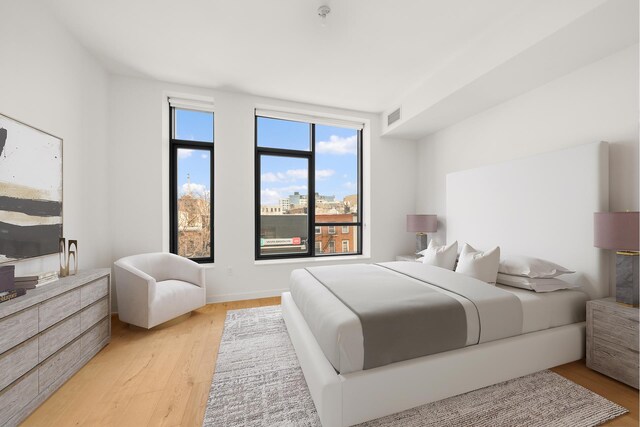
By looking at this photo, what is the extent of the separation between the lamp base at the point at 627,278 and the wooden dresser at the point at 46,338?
380 cm

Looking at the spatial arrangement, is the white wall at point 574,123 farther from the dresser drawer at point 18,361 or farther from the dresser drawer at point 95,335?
the dresser drawer at point 95,335

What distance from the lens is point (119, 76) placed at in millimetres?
3039

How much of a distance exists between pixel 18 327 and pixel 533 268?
352cm

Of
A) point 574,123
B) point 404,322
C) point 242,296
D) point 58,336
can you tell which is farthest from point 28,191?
point 574,123

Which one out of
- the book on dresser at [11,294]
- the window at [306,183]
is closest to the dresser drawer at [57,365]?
the book on dresser at [11,294]

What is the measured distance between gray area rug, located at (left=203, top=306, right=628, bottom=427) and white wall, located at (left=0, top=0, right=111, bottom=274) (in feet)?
5.67

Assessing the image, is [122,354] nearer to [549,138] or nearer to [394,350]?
[394,350]

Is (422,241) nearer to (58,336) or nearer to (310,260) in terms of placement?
(310,260)

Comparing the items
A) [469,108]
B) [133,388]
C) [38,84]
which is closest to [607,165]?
[469,108]

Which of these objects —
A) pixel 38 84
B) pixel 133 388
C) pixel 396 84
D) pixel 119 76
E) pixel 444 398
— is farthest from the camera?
pixel 396 84

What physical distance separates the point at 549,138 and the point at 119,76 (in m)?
4.76

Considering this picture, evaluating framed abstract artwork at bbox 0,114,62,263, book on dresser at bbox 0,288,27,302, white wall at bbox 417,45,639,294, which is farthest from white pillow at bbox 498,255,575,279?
framed abstract artwork at bbox 0,114,62,263

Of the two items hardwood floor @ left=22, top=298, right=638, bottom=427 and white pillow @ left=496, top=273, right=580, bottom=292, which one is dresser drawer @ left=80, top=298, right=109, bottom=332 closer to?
hardwood floor @ left=22, top=298, right=638, bottom=427

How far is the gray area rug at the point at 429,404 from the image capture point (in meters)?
1.43
